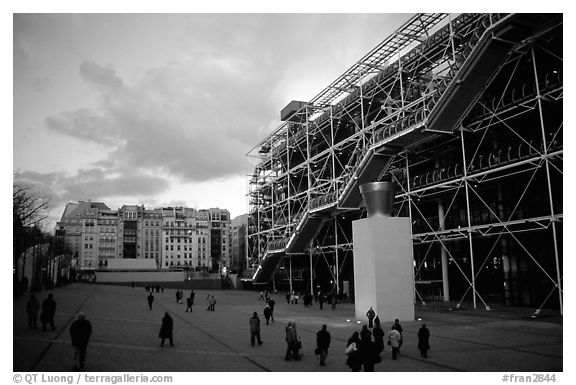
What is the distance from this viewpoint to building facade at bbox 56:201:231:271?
4724 inches

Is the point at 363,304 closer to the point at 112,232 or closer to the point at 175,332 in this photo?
the point at 175,332

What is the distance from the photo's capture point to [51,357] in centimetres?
1184

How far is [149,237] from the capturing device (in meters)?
127

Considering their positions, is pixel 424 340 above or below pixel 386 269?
below

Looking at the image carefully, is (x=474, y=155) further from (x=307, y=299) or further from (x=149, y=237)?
(x=149, y=237)

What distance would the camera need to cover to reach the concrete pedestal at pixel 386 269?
19.6 metres

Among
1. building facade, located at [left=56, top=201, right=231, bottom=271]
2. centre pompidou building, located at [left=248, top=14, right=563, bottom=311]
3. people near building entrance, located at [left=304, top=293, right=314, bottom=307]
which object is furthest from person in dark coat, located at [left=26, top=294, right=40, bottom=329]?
building facade, located at [left=56, top=201, right=231, bottom=271]

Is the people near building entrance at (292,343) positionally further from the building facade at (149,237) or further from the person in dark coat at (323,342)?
the building facade at (149,237)

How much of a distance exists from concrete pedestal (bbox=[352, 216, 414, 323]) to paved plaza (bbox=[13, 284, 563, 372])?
32.8 inches

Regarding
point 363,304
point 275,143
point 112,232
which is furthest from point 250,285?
point 112,232

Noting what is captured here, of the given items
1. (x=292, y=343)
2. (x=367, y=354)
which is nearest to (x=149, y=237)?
(x=292, y=343)

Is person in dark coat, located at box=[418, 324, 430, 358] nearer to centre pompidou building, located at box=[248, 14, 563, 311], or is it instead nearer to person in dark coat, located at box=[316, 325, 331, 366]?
person in dark coat, located at box=[316, 325, 331, 366]

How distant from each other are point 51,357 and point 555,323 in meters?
16.9

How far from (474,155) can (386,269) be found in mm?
8491
